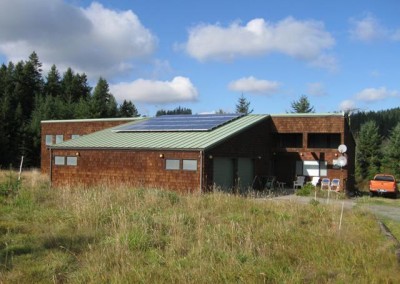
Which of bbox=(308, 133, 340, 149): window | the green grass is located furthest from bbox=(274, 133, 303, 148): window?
the green grass

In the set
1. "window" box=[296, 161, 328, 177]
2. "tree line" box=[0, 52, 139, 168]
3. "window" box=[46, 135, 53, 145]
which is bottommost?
"window" box=[296, 161, 328, 177]

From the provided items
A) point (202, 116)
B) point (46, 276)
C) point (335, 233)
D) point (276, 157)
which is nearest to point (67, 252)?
point (46, 276)

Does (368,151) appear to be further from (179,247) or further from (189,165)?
(179,247)

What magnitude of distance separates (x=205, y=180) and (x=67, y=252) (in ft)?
54.1

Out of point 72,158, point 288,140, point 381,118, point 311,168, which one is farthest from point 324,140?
point 381,118

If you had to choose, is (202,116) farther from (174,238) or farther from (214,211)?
(174,238)

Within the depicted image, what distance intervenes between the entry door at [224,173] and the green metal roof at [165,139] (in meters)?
1.36

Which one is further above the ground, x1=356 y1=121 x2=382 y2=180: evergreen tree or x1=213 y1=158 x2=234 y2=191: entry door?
x1=356 y1=121 x2=382 y2=180: evergreen tree

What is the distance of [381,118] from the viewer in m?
106

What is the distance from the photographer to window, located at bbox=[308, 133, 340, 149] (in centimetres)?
3238

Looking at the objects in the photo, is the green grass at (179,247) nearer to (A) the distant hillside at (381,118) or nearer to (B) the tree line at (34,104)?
(B) the tree line at (34,104)

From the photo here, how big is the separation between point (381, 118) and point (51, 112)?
74.7 meters

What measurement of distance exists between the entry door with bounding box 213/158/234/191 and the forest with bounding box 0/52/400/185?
1129 inches

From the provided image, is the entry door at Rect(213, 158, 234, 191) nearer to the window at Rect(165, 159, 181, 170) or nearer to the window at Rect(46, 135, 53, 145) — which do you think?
the window at Rect(165, 159, 181, 170)
